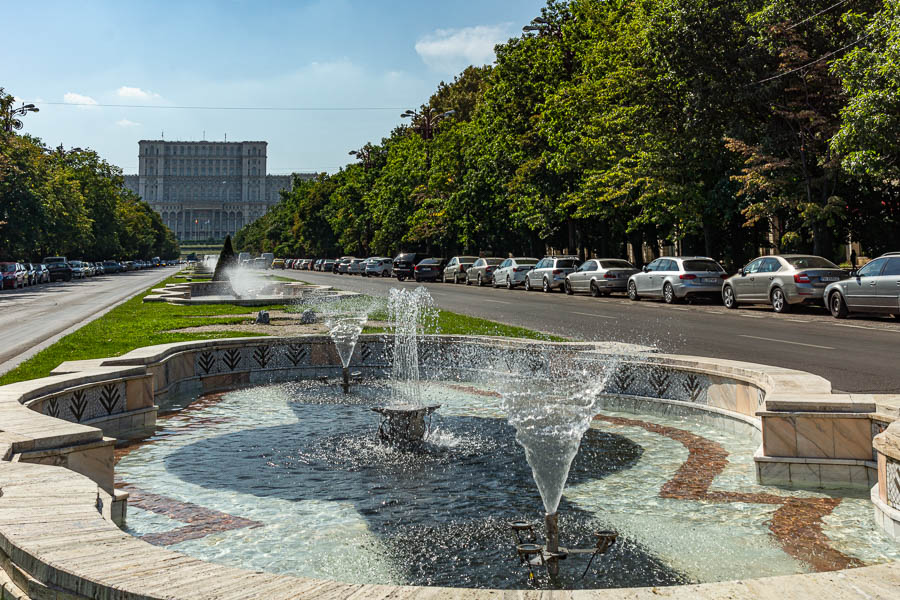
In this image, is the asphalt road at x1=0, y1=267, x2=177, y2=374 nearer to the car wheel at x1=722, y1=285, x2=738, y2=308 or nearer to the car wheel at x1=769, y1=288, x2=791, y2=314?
the car wheel at x1=769, y1=288, x2=791, y2=314

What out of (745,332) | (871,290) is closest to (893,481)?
(745,332)

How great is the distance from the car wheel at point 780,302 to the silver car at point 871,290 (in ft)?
5.65

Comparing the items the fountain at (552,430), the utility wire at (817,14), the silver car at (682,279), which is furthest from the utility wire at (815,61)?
the fountain at (552,430)

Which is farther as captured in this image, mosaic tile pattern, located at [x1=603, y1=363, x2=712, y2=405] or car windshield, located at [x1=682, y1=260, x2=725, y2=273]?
car windshield, located at [x1=682, y1=260, x2=725, y2=273]

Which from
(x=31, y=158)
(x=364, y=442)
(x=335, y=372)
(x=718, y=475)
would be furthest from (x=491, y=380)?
(x=31, y=158)

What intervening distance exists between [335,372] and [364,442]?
4564 mm

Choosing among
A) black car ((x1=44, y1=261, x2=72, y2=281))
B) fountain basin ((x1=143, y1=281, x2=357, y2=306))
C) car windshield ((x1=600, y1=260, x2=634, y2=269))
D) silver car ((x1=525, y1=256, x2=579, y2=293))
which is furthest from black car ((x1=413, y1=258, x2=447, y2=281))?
black car ((x1=44, y1=261, x2=72, y2=281))

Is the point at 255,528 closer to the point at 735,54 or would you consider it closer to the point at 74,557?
the point at 74,557

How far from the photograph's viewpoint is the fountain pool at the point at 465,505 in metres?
4.36

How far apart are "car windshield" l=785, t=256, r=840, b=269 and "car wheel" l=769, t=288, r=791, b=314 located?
0.83 meters

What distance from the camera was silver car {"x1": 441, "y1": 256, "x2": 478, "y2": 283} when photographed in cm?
4897

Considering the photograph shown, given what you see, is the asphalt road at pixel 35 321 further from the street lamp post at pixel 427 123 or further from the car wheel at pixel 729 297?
the street lamp post at pixel 427 123

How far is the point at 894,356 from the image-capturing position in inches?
473

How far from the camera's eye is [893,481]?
447cm
